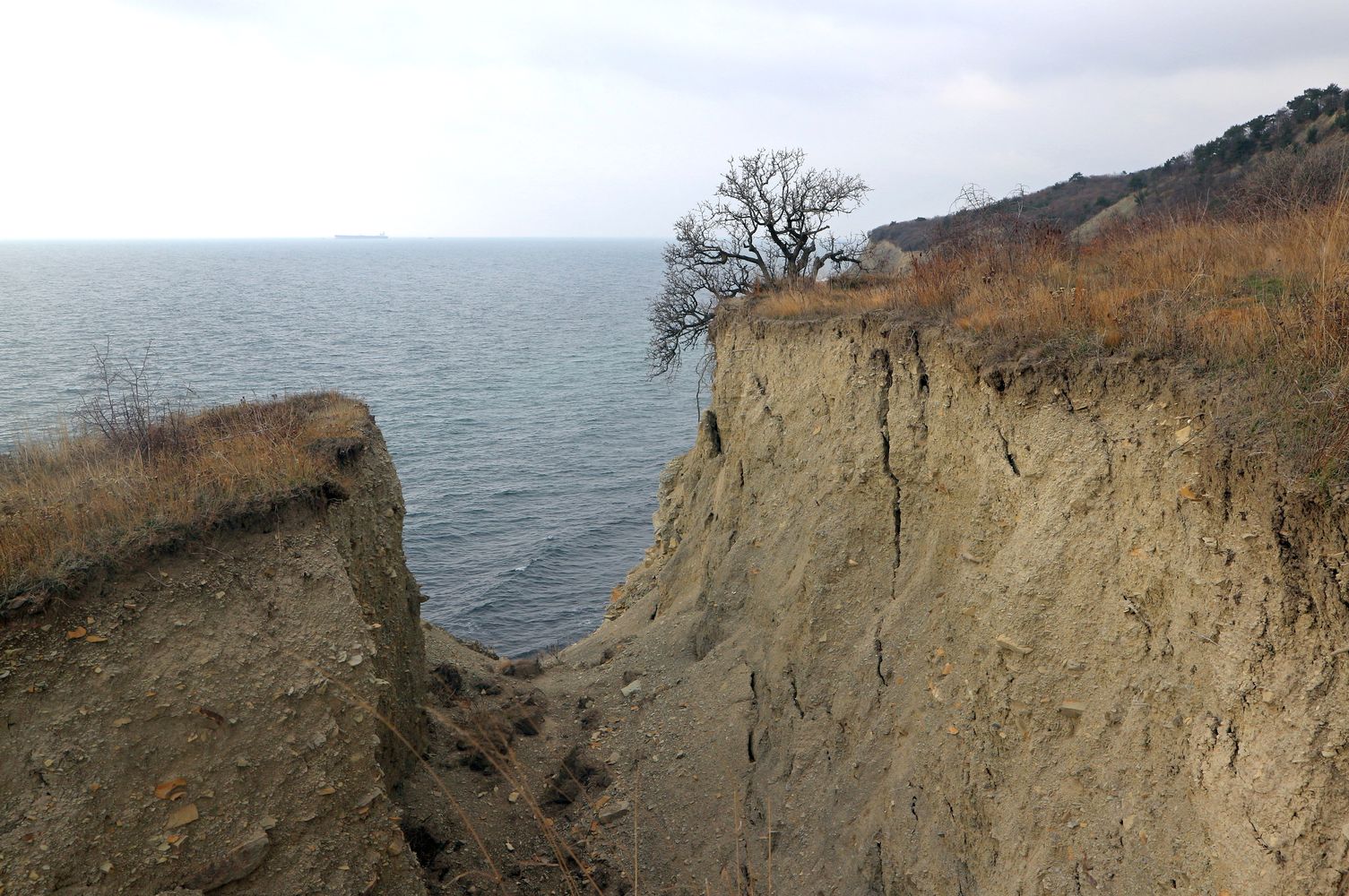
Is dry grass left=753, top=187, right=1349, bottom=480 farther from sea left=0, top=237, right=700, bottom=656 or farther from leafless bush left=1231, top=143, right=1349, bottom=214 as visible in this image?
sea left=0, top=237, right=700, bottom=656

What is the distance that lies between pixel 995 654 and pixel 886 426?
3.64 metres

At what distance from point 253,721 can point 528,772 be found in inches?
174

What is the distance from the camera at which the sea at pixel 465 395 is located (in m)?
26.6

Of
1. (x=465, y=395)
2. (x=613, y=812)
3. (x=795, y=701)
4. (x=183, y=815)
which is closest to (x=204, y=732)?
(x=183, y=815)

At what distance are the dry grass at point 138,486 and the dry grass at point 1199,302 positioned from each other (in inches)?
325

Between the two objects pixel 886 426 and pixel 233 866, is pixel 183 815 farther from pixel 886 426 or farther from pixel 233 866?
pixel 886 426

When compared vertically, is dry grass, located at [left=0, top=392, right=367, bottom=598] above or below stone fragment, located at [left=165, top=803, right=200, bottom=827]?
above

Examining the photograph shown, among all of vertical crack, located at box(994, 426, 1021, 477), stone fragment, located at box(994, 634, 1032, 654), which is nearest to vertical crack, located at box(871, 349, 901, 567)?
vertical crack, located at box(994, 426, 1021, 477)

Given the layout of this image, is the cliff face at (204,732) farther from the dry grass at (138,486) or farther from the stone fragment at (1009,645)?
the stone fragment at (1009,645)

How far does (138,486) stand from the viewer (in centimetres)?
912

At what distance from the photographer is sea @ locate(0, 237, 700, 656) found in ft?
87.1

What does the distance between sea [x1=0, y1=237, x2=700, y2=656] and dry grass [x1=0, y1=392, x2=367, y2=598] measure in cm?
226

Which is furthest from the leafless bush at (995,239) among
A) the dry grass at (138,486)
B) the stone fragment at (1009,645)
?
the dry grass at (138,486)

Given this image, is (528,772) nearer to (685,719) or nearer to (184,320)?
(685,719)
